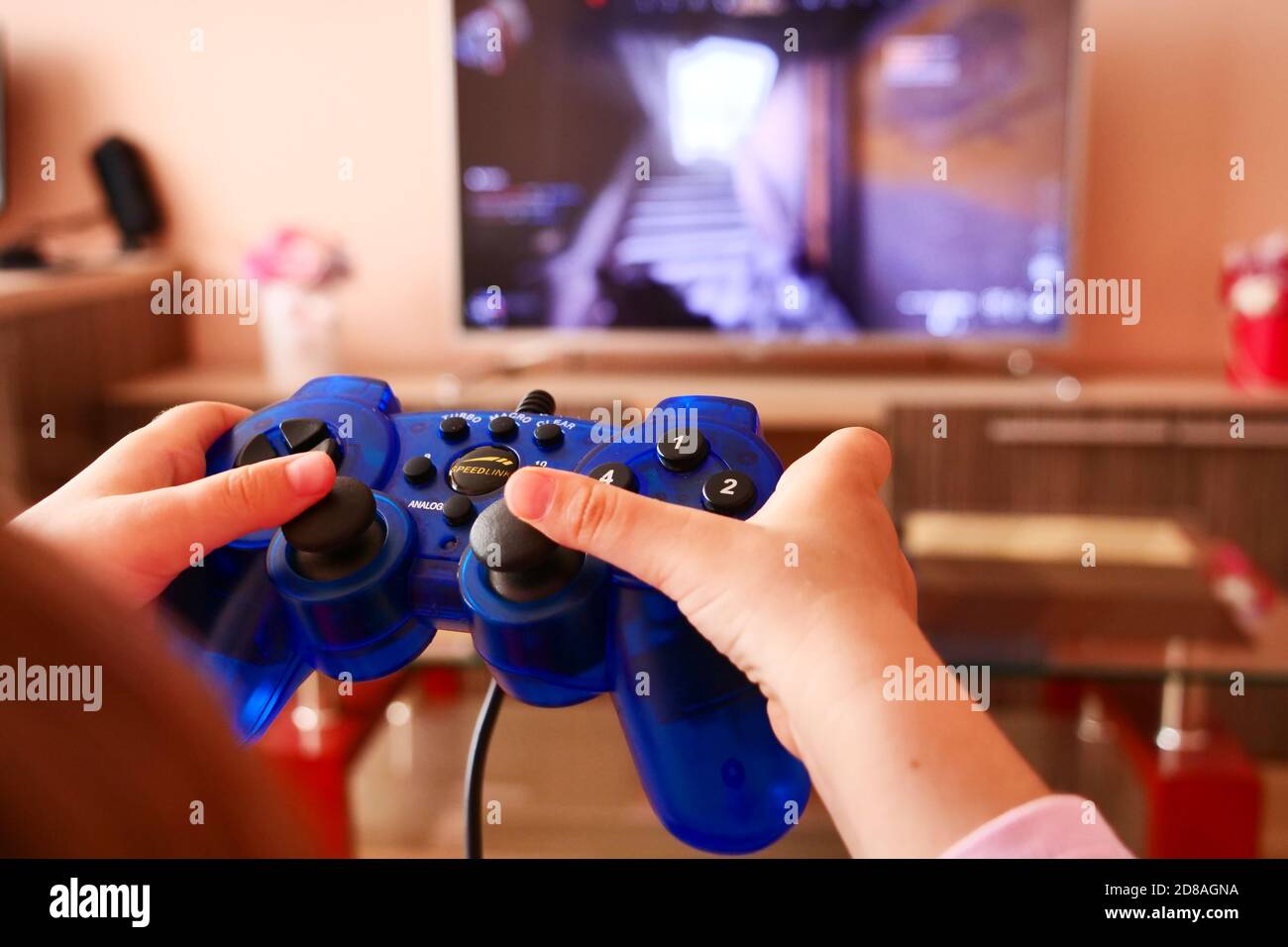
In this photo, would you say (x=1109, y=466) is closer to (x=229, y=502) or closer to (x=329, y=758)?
(x=329, y=758)

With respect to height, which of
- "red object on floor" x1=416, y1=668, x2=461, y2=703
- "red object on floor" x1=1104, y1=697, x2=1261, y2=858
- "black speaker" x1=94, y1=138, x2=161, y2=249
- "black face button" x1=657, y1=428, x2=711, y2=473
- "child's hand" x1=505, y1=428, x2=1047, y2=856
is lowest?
"red object on floor" x1=416, y1=668, x2=461, y2=703

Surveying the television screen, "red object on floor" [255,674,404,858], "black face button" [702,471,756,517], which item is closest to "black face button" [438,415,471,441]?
"black face button" [702,471,756,517]

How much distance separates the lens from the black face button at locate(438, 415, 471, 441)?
0.47 metres

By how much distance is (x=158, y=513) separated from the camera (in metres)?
0.42

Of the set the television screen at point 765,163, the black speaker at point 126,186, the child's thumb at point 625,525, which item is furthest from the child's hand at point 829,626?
the black speaker at point 126,186

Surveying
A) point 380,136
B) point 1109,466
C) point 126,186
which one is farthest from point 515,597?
point 126,186

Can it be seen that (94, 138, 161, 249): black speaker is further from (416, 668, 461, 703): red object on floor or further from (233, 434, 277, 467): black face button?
(233, 434, 277, 467): black face button

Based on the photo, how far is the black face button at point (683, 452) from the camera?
0.44 meters

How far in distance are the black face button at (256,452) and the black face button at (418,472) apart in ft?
0.18

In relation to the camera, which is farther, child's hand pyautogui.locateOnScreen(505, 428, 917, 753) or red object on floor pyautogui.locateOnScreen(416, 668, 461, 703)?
red object on floor pyautogui.locateOnScreen(416, 668, 461, 703)

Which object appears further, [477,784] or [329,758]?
[329,758]

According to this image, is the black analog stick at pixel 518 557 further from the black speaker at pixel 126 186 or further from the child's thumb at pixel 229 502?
the black speaker at pixel 126 186

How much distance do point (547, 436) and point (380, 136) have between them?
2176mm

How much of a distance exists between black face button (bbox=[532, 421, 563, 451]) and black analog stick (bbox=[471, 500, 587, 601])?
48 millimetres
